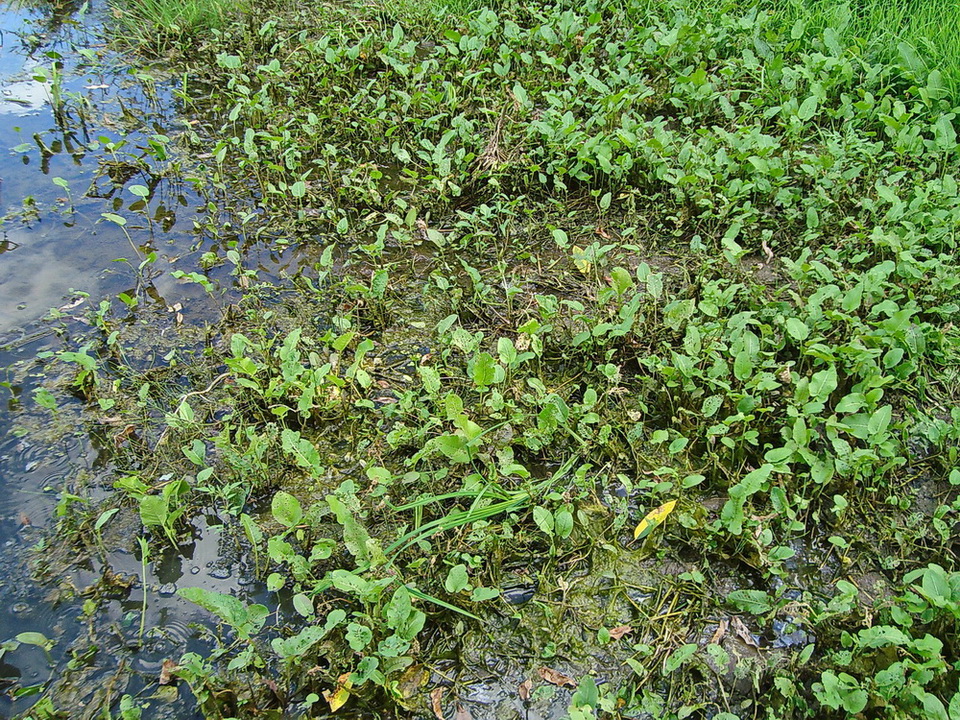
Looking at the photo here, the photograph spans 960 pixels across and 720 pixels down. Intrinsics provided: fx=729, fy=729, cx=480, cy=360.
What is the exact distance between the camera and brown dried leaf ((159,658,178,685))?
2324 millimetres

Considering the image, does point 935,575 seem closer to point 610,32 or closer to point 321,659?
point 321,659

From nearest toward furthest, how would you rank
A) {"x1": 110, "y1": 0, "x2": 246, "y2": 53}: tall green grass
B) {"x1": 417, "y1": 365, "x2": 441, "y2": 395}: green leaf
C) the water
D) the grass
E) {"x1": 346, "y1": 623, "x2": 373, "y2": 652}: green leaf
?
1. {"x1": 346, "y1": 623, "x2": 373, "y2": 652}: green leaf
2. the water
3. {"x1": 417, "y1": 365, "x2": 441, "y2": 395}: green leaf
4. the grass
5. {"x1": 110, "y1": 0, "x2": 246, "y2": 53}: tall green grass

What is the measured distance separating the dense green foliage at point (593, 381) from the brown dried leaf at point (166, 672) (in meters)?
0.13

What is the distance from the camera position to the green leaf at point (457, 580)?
2.37 m

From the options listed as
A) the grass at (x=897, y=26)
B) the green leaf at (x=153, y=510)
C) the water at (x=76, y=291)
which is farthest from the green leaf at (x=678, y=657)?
the grass at (x=897, y=26)

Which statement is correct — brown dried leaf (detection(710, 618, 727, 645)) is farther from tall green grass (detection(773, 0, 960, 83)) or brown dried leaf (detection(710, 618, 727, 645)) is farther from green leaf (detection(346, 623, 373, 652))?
Answer: tall green grass (detection(773, 0, 960, 83))

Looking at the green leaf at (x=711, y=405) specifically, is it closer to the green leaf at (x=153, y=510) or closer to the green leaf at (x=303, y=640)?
A: the green leaf at (x=303, y=640)

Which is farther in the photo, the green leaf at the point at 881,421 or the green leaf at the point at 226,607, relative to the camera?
the green leaf at the point at 881,421

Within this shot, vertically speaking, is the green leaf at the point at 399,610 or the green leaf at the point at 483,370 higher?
the green leaf at the point at 483,370

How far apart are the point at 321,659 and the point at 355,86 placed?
402 centimetres

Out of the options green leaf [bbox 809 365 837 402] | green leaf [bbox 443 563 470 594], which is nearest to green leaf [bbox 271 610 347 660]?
green leaf [bbox 443 563 470 594]

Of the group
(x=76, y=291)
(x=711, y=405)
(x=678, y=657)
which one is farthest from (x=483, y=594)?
(x=76, y=291)

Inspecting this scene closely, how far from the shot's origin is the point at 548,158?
14.1ft

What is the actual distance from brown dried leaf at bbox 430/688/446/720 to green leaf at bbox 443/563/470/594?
0.31 meters
